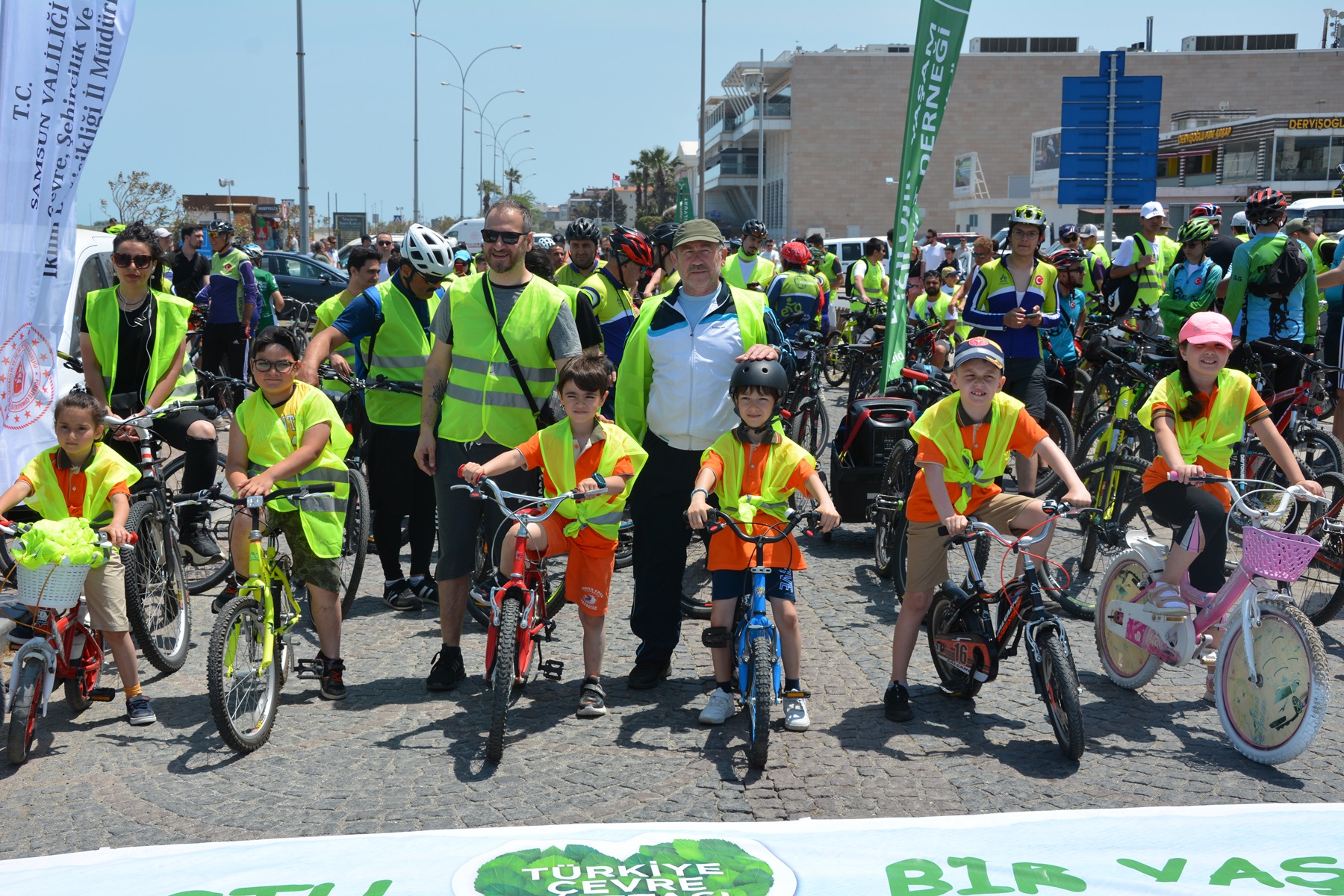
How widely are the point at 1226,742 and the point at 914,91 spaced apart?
573 centimetres

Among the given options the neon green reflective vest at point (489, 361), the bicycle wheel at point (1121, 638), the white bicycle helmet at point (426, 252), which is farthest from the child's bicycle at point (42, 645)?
the bicycle wheel at point (1121, 638)

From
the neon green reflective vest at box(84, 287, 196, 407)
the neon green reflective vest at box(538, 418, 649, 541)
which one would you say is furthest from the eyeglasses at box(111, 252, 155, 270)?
the neon green reflective vest at box(538, 418, 649, 541)

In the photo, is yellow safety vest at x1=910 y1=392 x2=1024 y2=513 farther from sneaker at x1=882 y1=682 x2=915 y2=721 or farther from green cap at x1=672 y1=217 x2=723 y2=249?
green cap at x1=672 y1=217 x2=723 y2=249

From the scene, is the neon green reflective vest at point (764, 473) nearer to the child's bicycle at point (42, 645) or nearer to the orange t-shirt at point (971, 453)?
the orange t-shirt at point (971, 453)

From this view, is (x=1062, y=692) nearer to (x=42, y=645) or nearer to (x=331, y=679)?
(x=331, y=679)

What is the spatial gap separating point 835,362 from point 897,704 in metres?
12.8

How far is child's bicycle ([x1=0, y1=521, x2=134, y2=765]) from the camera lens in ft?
15.8

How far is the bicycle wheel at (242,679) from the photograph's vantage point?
4734mm

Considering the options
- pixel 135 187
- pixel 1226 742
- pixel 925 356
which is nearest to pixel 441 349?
pixel 1226 742

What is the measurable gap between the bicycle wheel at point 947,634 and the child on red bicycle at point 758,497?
69 cm

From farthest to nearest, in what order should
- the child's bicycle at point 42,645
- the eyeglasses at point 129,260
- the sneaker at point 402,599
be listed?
the sneaker at point 402,599
the eyeglasses at point 129,260
the child's bicycle at point 42,645

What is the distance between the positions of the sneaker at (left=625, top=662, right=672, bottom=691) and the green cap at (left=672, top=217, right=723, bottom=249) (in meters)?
1.97

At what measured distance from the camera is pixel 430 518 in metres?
7.12

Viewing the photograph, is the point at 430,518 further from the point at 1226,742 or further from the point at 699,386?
the point at 1226,742
